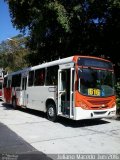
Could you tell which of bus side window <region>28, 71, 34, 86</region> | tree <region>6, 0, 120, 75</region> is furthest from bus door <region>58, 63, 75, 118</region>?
tree <region>6, 0, 120, 75</region>

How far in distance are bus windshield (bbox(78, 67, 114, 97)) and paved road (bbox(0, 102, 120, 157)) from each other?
1.42 m

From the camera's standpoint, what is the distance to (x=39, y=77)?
639 inches

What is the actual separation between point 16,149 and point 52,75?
6.10 m

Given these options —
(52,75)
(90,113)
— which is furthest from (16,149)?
(52,75)

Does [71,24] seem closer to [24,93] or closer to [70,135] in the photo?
[24,93]

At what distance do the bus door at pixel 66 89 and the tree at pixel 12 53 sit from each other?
3356 centimetres

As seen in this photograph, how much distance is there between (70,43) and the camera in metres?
20.9

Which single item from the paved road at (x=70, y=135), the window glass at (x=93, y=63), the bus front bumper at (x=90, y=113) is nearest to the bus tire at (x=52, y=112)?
the paved road at (x=70, y=135)

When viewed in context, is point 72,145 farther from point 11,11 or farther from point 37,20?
point 11,11

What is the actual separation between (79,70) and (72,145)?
3.97m

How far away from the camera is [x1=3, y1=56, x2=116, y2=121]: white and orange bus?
12.3 metres

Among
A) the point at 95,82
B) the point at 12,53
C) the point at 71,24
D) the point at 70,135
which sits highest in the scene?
the point at 12,53

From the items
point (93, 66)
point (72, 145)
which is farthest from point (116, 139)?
point (93, 66)

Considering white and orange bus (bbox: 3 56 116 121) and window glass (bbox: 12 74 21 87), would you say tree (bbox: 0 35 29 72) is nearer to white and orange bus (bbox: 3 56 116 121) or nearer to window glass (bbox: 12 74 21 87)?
window glass (bbox: 12 74 21 87)
